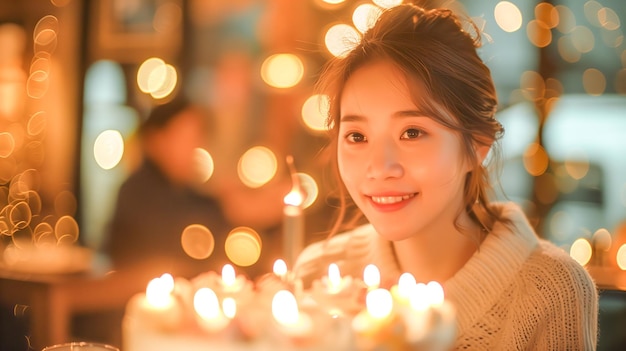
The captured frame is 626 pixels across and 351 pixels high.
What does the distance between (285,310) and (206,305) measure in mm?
93

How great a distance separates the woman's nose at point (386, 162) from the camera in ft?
3.84

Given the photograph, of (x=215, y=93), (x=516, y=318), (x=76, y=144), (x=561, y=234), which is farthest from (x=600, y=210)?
(x=76, y=144)

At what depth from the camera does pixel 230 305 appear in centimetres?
77

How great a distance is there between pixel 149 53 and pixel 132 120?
0.42 m

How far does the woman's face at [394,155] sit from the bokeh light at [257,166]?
8.95 ft

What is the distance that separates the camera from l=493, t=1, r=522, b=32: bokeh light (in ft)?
12.1

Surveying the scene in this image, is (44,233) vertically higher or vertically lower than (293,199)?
lower

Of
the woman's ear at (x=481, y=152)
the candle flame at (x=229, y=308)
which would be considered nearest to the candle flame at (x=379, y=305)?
the candle flame at (x=229, y=308)

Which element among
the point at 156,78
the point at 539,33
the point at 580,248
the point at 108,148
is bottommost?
the point at 580,248

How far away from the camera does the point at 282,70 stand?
404cm

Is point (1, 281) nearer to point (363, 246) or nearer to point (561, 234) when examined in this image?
point (363, 246)

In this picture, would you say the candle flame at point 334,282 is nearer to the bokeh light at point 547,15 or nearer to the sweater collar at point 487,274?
the sweater collar at point 487,274

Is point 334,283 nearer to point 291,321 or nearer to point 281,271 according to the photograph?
point 281,271

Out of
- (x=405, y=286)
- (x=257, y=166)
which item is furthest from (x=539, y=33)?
(x=405, y=286)
